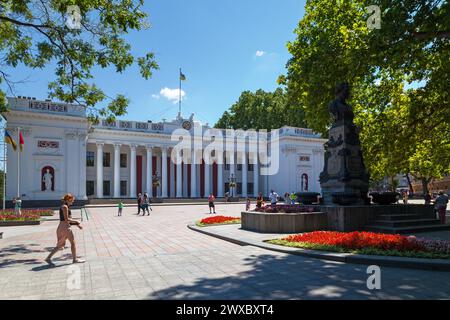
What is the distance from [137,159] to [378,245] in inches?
1971

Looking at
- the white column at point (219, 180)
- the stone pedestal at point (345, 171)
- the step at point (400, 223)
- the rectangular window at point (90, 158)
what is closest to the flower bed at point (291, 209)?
the stone pedestal at point (345, 171)

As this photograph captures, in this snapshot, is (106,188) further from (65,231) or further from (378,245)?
(378,245)

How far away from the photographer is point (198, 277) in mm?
7340

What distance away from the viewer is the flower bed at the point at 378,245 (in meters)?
8.87

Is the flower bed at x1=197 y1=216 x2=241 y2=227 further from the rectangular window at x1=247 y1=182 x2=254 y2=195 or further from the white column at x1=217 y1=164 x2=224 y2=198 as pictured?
the rectangular window at x1=247 y1=182 x2=254 y2=195

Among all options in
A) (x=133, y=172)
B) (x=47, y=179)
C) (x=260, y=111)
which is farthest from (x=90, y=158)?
(x=260, y=111)

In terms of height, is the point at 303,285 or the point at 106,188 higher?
the point at 106,188

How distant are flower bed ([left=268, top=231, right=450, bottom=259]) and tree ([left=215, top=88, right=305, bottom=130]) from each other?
190 ft

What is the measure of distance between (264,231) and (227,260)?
220 inches

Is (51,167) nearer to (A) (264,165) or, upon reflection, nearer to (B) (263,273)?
(A) (264,165)

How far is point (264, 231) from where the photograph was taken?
14.5 m

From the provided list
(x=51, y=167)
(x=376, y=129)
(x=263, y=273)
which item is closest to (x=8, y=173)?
(x=51, y=167)

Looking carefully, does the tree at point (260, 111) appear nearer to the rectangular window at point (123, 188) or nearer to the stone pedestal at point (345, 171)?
the rectangular window at point (123, 188)
